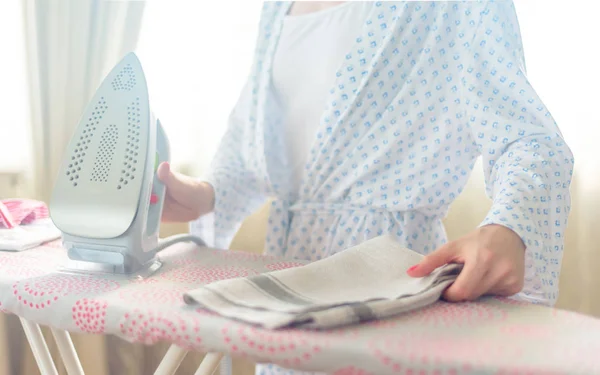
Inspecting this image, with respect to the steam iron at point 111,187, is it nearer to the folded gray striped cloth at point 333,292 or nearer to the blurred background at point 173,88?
the folded gray striped cloth at point 333,292

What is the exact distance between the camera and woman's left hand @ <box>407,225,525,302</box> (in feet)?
1.62

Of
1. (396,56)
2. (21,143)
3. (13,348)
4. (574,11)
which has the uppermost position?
(574,11)

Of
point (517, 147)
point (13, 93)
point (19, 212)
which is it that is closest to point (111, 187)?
point (19, 212)

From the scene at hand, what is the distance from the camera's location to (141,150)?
62 cm

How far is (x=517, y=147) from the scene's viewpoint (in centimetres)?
Result: 63

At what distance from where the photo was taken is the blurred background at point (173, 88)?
1.03 m

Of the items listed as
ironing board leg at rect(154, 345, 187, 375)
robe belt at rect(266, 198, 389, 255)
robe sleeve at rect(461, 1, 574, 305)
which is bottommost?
ironing board leg at rect(154, 345, 187, 375)

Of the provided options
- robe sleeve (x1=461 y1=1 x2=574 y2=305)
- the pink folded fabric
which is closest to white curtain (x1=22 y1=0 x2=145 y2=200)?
the pink folded fabric

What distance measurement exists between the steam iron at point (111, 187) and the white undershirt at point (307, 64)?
295 millimetres

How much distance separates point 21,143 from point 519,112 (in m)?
1.11

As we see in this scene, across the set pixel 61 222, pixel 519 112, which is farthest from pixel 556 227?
pixel 61 222

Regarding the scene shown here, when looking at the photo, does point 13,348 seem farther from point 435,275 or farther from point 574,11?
point 574,11

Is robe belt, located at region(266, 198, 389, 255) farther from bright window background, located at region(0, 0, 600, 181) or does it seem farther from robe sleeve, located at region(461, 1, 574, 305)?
bright window background, located at region(0, 0, 600, 181)

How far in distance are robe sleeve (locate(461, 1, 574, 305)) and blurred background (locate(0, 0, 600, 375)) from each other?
0.40 m
